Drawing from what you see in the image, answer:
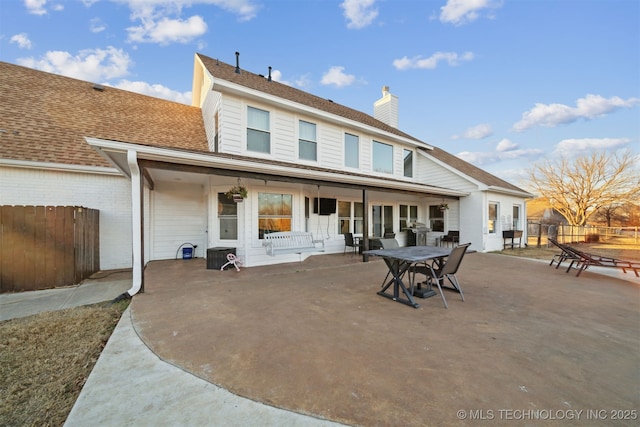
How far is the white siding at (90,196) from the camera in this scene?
6.27 meters

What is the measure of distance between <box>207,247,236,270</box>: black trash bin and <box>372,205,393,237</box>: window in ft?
21.9

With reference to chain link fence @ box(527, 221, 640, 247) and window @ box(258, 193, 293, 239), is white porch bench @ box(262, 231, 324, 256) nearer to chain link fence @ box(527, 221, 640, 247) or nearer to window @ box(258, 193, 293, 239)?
window @ box(258, 193, 293, 239)

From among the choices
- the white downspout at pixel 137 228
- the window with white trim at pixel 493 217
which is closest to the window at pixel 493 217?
the window with white trim at pixel 493 217

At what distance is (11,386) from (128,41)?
11935mm

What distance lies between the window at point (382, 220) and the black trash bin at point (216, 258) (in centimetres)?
669

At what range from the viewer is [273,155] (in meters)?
7.80

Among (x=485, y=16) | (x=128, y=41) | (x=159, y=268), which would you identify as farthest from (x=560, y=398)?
(x=128, y=41)

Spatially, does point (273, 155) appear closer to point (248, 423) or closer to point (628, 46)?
point (248, 423)

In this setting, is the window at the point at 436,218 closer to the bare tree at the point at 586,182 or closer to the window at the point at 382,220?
the window at the point at 382,220

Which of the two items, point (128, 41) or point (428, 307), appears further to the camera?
point (128, 41)

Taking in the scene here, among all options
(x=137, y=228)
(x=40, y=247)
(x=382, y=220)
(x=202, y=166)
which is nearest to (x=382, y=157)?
(x=382, y=220)

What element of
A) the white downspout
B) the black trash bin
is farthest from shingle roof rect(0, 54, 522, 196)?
the black trash bin

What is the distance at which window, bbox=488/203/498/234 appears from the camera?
37.3 feet

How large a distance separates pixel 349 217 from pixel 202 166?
6309 millimetres
